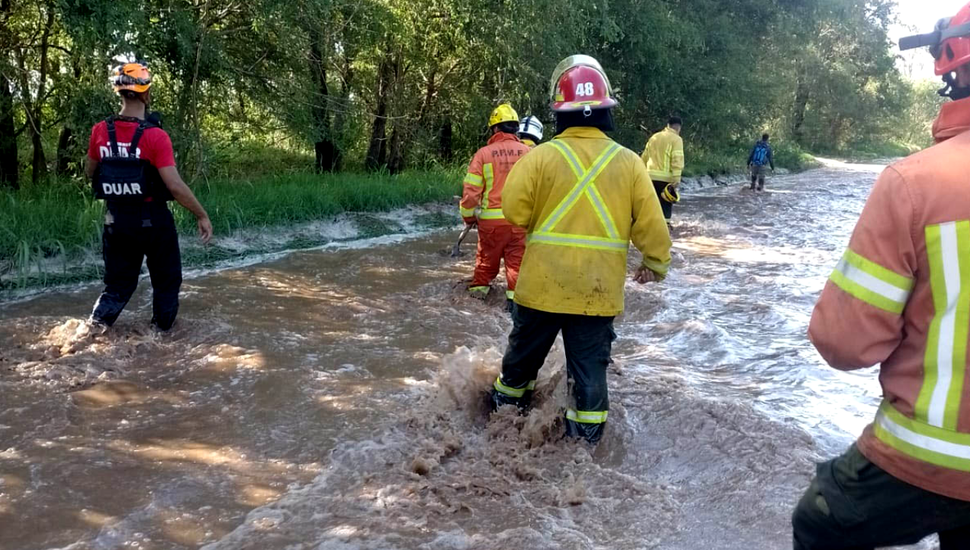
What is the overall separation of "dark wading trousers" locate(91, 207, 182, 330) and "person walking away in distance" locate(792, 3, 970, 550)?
4597mm

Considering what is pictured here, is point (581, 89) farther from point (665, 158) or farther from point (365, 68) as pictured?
point (365, 68)

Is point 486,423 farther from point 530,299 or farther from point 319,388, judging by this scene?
point 319,388

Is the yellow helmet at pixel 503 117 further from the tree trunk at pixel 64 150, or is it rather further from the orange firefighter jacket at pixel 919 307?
the tree trunk at pixel 64 150

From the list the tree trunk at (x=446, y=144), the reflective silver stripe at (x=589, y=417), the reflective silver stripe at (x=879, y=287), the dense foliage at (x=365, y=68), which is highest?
the dense foliage at (x=365, y=68)

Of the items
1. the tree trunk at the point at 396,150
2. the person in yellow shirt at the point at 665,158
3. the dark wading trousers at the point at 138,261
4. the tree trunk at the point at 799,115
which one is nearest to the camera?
the dark wading trousers at the point at 138,261

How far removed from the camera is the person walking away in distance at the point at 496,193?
666 centimetres

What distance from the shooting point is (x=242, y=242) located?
9.22 meters

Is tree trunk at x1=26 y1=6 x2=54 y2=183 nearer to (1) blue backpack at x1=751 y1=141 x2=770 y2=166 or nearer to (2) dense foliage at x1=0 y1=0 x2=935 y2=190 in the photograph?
(2) dense foliage at x1=0 y1=0 x2=935 y2=190

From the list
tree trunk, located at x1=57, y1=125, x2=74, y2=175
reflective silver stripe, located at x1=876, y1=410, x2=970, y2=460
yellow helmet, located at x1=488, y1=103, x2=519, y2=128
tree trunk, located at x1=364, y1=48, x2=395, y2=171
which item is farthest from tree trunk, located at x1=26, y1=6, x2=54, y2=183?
reflective silver stripe, located at x1=876, y1=410, x2=970, y2=460

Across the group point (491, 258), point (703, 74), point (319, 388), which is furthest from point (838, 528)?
point (703, 74)

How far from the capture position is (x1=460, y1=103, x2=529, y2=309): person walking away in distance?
6656 mm

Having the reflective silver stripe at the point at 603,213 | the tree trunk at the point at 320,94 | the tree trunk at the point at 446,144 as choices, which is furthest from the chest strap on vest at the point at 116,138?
the tree trunk at the point at 446,144

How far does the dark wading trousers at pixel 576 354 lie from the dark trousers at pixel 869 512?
1896 mm

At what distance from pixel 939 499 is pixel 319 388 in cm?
377
